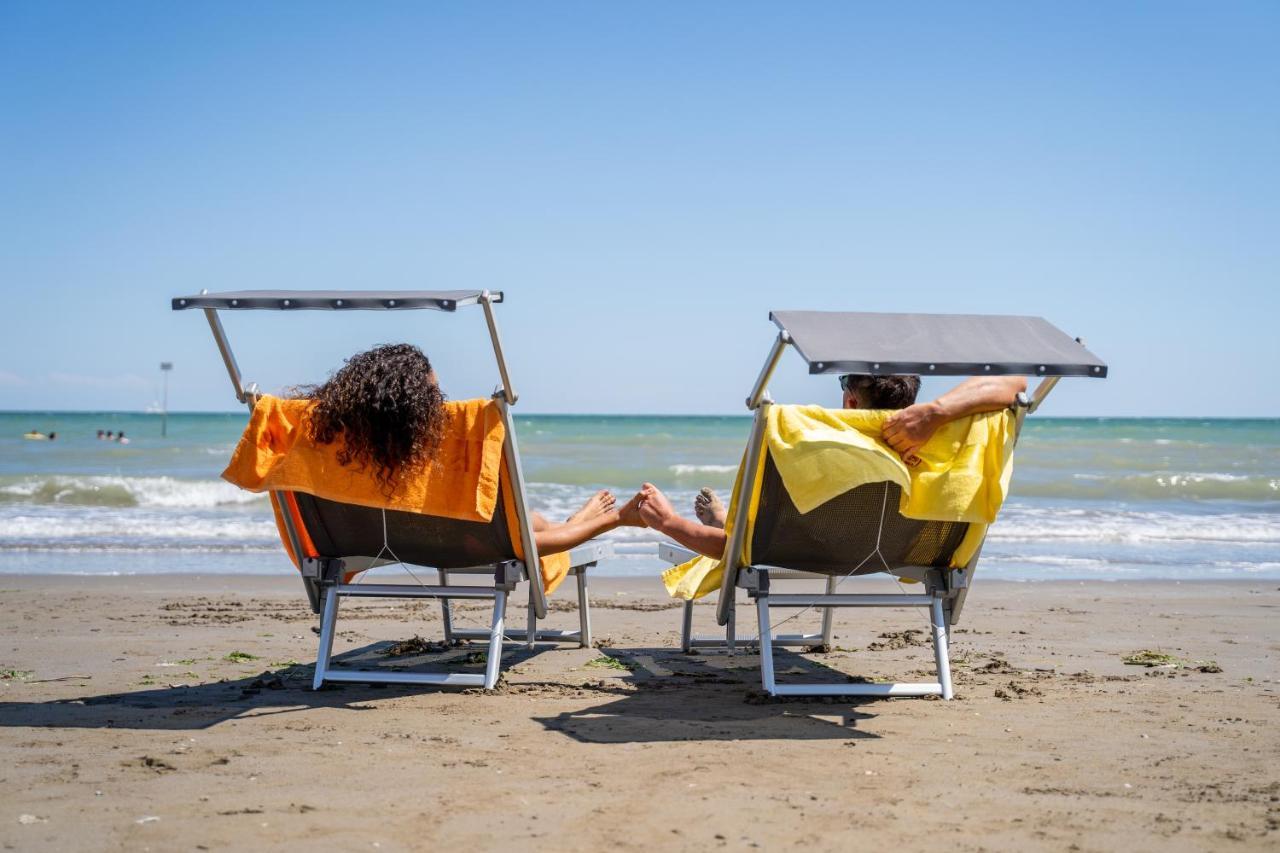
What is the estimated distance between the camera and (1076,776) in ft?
9.77

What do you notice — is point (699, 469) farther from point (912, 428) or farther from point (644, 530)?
point (912, 428)

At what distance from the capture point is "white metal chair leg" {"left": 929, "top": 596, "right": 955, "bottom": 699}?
4.00 meters

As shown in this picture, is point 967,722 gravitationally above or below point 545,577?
below

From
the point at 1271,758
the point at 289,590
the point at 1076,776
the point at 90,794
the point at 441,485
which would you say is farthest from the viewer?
the point at 289,590

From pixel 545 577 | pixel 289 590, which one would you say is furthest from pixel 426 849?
pixel 289 590

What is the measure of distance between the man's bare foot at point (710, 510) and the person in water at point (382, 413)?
4.10 feet

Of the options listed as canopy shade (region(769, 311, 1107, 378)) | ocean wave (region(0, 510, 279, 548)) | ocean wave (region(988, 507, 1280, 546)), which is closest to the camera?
canopy shade (region(769, 311, 1107, 378))

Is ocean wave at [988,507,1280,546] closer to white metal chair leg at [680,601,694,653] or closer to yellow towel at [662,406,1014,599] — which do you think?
white metal chair leg at [680,601,694,653]

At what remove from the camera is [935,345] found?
3.61 metres

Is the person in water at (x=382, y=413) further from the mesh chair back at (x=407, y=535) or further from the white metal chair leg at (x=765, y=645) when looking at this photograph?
the white metal chair leg at (x=765, y=645)

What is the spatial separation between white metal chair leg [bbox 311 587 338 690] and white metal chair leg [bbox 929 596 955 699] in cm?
218

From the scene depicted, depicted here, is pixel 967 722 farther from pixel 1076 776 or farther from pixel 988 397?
pixel 988 397

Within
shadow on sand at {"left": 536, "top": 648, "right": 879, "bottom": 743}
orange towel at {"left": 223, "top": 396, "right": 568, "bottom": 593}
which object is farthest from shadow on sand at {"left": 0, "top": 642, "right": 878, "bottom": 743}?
orange towel at {"left": 223, "top": 396, "right": 568, "bottom": 593}

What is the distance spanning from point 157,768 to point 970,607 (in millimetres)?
5008
